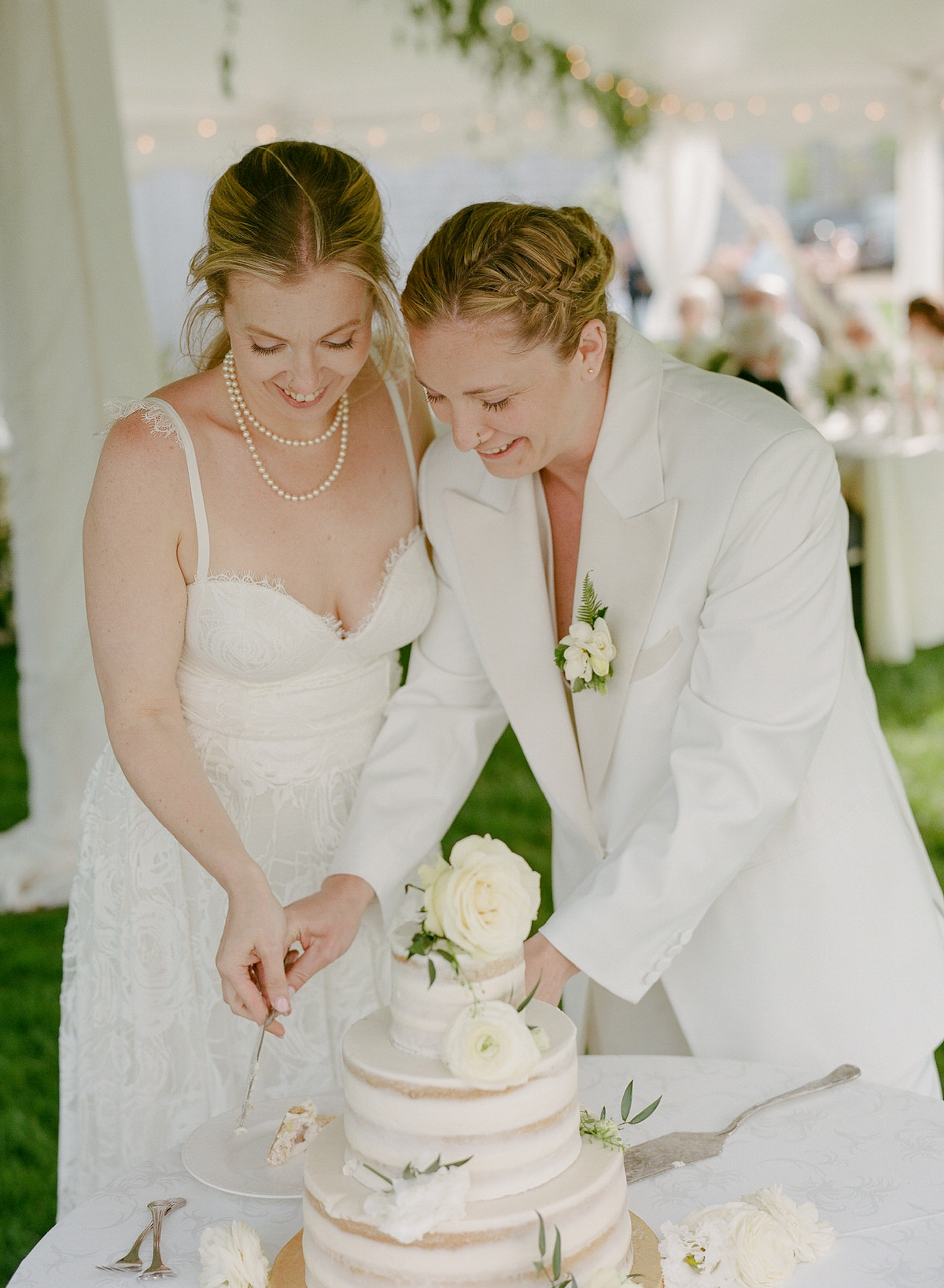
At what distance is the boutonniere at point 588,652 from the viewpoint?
1925 millimetres

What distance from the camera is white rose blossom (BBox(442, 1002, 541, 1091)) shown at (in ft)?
3.68

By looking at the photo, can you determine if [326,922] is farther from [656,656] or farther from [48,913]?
[48,913]

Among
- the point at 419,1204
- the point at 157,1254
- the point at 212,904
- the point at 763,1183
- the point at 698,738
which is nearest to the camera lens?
the point at 419,1204

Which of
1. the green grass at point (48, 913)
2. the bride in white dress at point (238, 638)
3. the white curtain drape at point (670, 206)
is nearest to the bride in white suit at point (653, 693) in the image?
the bride in white dress at point (238, 638)

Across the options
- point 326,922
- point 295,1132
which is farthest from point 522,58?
point 295,1132

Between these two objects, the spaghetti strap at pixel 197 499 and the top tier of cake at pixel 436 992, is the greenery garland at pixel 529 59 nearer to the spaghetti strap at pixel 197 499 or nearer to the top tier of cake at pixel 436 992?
the spaghetti strap at pixel 197 499

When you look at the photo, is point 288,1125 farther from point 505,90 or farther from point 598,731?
point 505,90

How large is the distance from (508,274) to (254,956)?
94cm

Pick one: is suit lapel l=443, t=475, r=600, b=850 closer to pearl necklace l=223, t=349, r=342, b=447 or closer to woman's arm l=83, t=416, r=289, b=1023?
pearl necklace l=223, t=349, r=342, b=447

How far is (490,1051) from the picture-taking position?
1.12 m

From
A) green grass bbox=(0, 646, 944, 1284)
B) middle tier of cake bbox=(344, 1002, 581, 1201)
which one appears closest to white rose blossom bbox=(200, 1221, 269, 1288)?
middle tier of cake bbox=(344, 1002, 581, 1201)

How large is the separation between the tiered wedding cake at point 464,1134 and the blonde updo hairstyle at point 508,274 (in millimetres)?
851

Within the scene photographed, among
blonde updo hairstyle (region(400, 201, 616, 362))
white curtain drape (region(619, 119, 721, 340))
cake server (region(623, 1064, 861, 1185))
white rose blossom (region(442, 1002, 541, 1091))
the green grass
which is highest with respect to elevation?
blonde updo hairstyle (region(400, 201, 616, 362))

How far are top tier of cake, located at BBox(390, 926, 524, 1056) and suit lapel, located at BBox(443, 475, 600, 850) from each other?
865 mm
